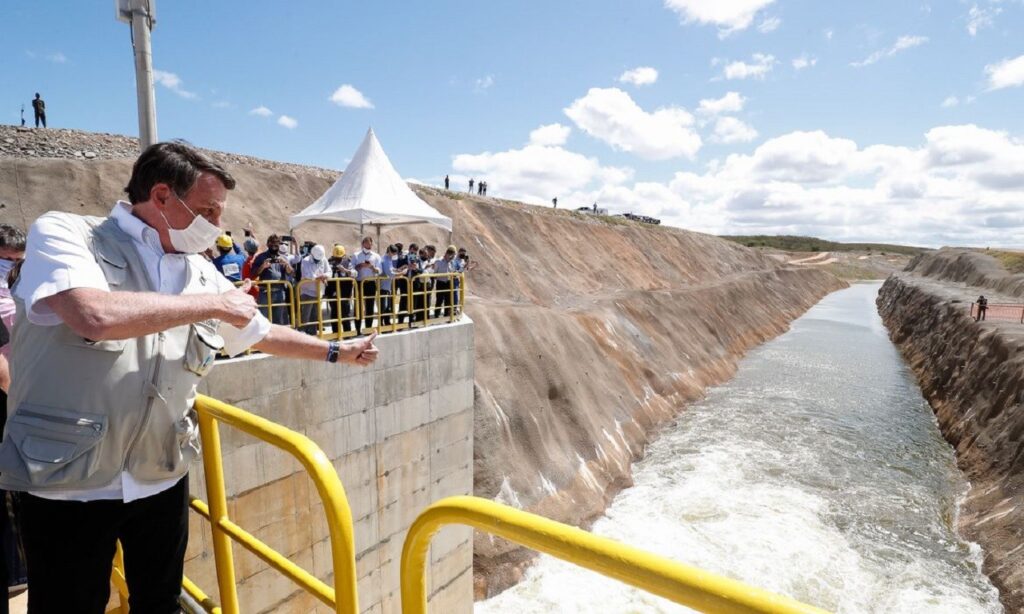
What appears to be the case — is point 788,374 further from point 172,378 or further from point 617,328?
point 172,378

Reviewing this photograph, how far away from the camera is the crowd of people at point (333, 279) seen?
8688 mm

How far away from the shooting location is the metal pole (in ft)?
28.0

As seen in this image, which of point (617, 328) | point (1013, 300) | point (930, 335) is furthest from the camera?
point (1013, 300)

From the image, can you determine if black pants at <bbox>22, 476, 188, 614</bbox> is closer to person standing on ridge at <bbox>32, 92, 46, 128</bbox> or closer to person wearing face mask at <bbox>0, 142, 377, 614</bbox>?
person wearing face mask at <bbox>0, 142, 377, 614</bbox>

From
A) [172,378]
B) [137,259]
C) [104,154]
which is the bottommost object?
[172,378]

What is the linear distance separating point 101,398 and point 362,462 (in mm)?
7235

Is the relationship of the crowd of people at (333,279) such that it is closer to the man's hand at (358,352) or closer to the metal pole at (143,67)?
the metal pole at (143,67)

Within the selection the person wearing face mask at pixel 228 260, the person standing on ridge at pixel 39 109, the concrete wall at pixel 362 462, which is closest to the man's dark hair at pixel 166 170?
the concrete wall at pixel 362 462

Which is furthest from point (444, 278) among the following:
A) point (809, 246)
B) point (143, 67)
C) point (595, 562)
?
point (809, 246)

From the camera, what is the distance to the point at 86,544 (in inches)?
91.7

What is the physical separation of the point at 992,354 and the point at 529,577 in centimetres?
2373

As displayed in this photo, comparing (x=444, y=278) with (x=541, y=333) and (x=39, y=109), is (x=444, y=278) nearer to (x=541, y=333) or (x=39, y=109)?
(x=541, y=333)

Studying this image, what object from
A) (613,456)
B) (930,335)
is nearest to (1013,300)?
(930,335)

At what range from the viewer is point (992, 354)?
77.2 ft
